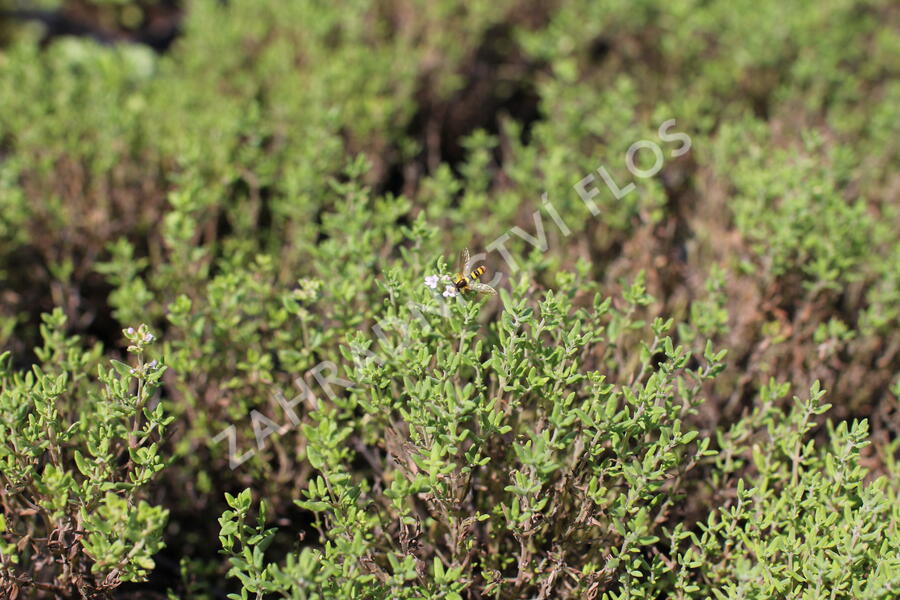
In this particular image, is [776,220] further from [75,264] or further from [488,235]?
[75,264]

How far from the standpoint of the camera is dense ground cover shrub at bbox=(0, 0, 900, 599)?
202 centimetres

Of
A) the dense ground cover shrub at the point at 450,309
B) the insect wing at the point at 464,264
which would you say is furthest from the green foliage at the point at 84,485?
the insect wing at the point at 464,264

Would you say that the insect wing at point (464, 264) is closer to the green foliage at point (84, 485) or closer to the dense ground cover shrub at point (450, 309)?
the dense ground cover shrub at point (450, 309)

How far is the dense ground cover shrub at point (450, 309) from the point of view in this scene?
2023 millimetres

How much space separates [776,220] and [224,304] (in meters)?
2.00

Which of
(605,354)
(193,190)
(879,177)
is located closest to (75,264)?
(193,190)

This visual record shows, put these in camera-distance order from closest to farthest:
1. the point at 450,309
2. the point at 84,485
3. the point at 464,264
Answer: the point at 84,485
the point at 450,309
the point at 464,264

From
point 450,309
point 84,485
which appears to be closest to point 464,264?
point 450,309

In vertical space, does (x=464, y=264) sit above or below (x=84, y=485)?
below

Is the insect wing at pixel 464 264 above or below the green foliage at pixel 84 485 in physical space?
below

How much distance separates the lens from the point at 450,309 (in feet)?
7.13

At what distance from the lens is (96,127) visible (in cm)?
354

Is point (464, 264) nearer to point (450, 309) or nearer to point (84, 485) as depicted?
point (450, 309)

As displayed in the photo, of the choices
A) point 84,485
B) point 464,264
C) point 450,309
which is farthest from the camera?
point 464,264
